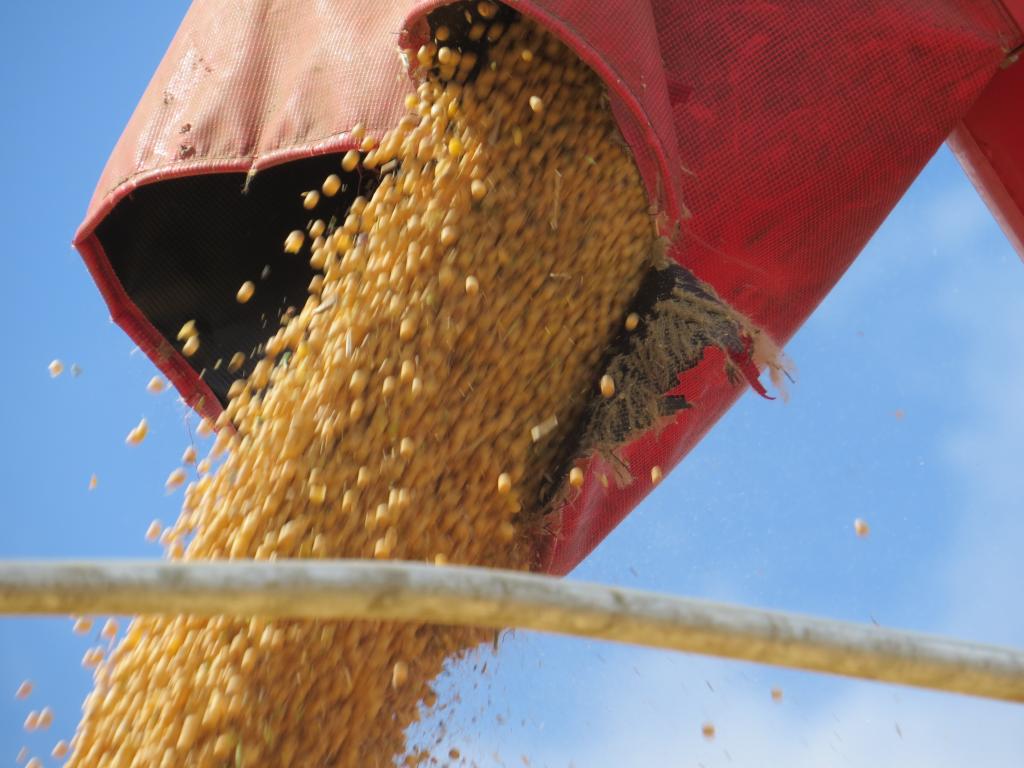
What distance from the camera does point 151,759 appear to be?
1418mm

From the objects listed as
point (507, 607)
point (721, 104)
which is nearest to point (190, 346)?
point (721, 104)

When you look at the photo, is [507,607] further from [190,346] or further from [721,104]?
[190,346]

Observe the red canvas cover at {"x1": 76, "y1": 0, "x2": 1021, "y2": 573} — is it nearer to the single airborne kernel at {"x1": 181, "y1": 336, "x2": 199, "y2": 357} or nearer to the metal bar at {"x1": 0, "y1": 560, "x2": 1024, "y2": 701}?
the single airborne kernel at {"x1": 181, "y1": 336, "x2": 199, "y2": 357}

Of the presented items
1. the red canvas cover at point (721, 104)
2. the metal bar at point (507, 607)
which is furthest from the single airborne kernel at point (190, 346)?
the metal bar at point (507, 607)

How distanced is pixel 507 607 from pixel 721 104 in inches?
48.7

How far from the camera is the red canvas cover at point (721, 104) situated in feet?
5.88

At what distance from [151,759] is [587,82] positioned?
1.08m

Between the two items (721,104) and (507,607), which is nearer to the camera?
(507,607)

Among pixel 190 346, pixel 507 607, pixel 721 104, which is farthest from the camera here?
pixel 190 346

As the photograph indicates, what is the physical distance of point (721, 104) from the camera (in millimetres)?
1803

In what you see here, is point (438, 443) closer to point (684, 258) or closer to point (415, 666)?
point (415, 666)

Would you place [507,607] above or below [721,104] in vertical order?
above

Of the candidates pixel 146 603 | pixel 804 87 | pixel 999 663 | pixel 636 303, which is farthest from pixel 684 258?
pixel 146 603

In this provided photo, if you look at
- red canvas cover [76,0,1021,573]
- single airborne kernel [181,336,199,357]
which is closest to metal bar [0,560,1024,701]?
red canvas cover [76,0,1021,573]
